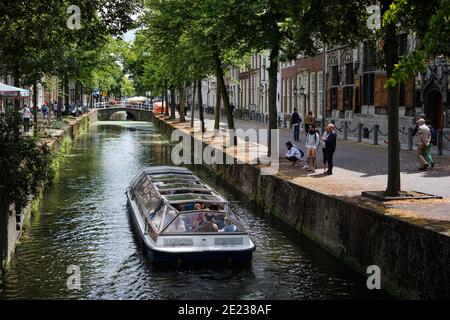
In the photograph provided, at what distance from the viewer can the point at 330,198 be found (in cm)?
1652

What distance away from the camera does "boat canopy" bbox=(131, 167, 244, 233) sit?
15.4m

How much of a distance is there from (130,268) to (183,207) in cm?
207

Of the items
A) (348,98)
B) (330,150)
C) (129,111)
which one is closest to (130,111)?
(129,111)

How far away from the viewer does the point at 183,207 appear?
16.5 metres

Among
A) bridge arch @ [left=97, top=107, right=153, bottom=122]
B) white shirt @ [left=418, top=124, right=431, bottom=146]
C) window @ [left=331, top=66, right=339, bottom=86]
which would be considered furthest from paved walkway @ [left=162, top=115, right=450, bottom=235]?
bridge arch @ [left=97, top=107, right=153, bottom=122]

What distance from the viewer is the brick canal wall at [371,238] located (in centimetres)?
1143

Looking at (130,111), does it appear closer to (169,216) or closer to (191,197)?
(191,197)

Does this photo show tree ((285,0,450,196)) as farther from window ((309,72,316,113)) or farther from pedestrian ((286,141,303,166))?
window ((309,72,316,113))

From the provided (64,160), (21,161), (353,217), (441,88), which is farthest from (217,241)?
(64,160)

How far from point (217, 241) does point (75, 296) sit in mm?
3355

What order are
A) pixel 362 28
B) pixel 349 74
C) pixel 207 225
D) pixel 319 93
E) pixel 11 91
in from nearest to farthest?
pixel 207 225 < pixel 362 28 < pixel 11 91 < pixel 349 74 < pixel 319 93
